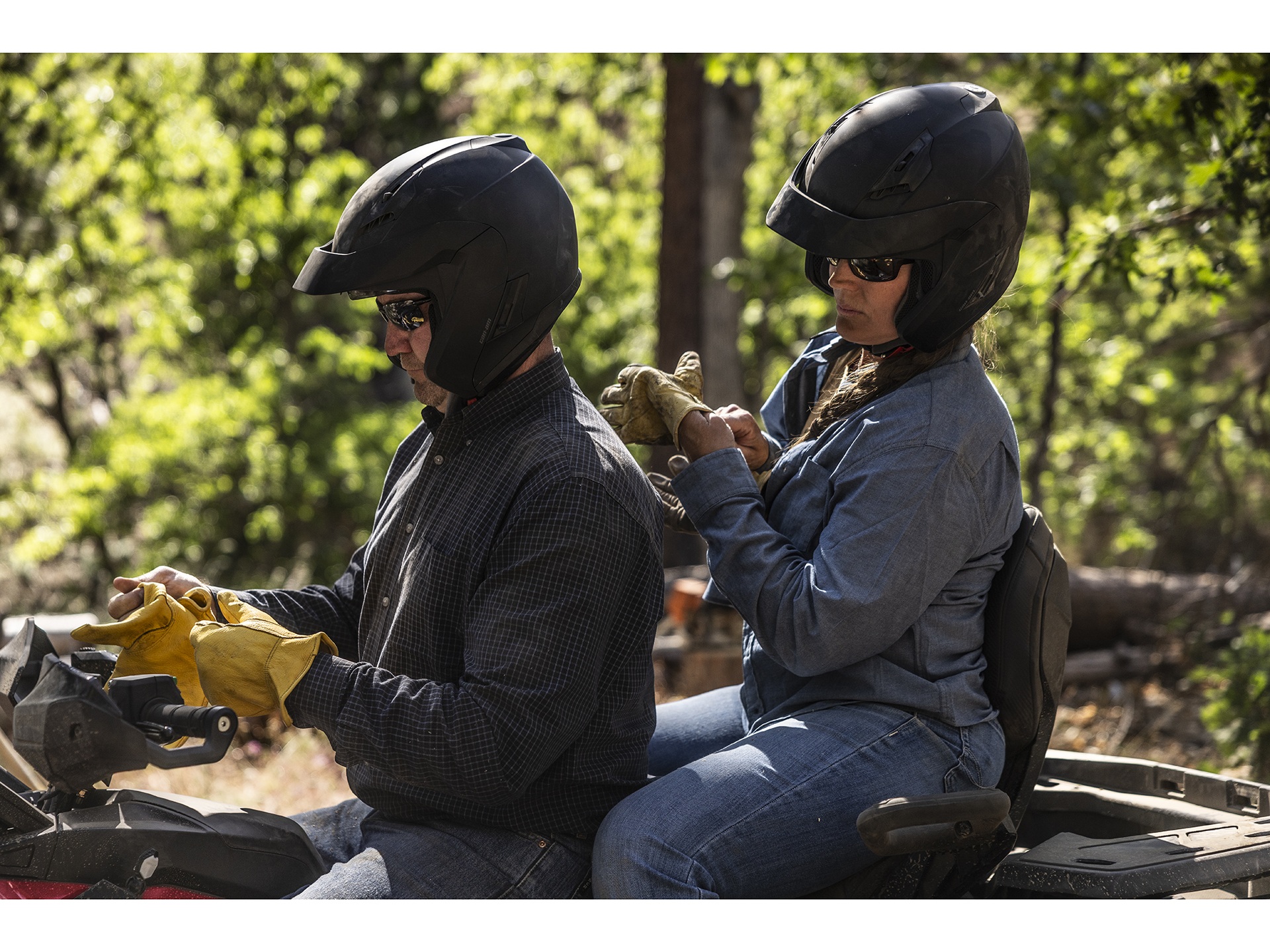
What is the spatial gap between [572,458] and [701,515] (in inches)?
13.6

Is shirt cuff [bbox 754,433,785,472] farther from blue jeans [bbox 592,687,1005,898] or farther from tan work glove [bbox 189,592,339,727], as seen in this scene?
tan work glove [bbox 189,592,339,727]

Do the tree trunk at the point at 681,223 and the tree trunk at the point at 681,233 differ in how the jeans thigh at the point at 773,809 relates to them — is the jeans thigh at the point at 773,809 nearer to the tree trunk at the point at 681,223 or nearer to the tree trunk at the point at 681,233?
the tree trunk at the point at 681,233

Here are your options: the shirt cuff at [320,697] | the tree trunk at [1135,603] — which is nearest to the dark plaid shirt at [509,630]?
the shirt cuff at [320,697]

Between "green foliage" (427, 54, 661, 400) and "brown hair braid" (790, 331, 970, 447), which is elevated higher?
"green foliage" (427, 54, 661, 400)

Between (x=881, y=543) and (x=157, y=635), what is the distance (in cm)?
143

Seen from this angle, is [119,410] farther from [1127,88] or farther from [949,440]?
[949,440]

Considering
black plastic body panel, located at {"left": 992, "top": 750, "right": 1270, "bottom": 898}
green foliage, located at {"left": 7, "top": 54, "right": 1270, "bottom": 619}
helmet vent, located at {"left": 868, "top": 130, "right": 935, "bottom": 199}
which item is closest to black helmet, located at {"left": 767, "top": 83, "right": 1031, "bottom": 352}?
helmet vent, located at {"left": 868, "top": 130, "right": 935, "bottom": 199}

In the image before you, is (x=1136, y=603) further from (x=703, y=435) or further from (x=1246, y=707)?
(x=703, y=435)

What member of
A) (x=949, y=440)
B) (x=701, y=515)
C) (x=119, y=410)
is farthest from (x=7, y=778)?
(x=119, y=410)

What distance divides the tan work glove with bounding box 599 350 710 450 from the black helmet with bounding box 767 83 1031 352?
1.43 ft

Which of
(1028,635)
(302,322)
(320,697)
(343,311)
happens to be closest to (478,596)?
(320,697)

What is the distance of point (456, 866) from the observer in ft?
6.91

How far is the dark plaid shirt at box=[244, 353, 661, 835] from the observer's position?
6.55 feet

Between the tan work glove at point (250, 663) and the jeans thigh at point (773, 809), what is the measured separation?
0.65 metres
